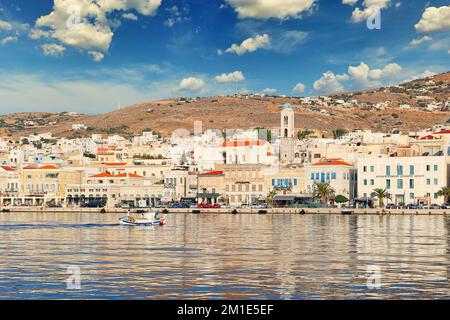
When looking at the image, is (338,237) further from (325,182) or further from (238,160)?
(238,160)

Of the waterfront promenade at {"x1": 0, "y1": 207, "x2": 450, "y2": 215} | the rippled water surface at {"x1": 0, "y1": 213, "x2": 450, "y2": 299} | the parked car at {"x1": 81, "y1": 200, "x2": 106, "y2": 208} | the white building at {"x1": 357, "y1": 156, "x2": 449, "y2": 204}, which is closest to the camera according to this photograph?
the rippled water surface at {"x1": 0, "y1": 213, "x2": 450, "y2": 299}

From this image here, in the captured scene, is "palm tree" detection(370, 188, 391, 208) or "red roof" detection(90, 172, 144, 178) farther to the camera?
"red roof" detection(90, 172, 144, 178)

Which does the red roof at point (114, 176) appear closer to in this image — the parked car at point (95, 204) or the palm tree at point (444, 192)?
the parked car at point (95, 204)

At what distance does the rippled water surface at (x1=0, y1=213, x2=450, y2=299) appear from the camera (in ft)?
68.1

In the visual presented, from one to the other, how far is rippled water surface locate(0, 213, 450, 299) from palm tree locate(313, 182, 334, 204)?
4224 cm

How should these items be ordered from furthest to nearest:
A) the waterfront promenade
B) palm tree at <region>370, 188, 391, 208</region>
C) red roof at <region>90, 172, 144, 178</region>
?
1. red roof at <region>90, 172, 144, 178</region>
2. palm tree at <region>370, 188, 391, 208</region>
3. the waterfront promenade

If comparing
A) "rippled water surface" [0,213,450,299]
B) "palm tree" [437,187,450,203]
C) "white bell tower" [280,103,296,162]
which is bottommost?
"rippled water surface" [0,213,450,299]

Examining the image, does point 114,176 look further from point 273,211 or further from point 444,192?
point 444,192

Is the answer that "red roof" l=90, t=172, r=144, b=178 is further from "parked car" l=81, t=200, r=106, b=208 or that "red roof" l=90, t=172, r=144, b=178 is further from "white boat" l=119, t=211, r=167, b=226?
"white boat" l=119, t=211, r=167, b=226

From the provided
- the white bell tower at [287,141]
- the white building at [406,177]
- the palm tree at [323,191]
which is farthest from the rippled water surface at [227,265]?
the white bell tower at [287,141]

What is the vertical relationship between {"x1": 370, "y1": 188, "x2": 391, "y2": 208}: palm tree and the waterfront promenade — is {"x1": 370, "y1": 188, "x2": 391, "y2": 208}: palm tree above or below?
above

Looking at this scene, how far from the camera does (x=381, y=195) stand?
82.8m

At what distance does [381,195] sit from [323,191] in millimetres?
7465

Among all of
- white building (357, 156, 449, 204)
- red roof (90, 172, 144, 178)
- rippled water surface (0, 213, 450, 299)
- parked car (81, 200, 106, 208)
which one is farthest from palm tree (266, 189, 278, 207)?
rippled water surface (0, 213, 450, 299)
